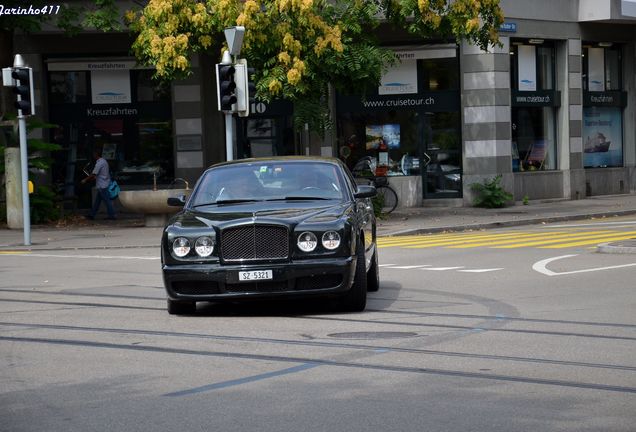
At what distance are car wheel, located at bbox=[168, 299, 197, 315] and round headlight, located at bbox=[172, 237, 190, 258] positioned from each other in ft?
1.91

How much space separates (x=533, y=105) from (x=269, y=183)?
23.4 metres

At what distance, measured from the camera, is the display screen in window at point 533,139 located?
118ft

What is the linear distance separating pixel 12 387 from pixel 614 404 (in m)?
4.04

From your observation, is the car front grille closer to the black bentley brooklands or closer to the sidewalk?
the black bentley brooklands

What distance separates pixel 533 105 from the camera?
3594 cm

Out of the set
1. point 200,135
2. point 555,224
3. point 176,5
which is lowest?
point 555,224

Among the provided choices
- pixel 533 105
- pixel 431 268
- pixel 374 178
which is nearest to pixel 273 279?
pixel 431 268

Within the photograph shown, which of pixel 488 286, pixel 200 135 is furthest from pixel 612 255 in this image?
pixel 200 135

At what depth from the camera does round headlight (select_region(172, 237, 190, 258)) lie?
1238cm

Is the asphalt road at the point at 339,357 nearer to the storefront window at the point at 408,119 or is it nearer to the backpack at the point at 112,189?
the backpack at the point at 112,189

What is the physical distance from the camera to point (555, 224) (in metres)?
28.6

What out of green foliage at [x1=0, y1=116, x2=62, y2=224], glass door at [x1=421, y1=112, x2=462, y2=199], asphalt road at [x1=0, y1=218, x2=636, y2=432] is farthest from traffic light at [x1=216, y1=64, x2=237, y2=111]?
glass door at [x1=421, y1=112, x2=462, y2=199]

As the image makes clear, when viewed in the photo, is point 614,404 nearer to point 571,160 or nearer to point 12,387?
point 12,387

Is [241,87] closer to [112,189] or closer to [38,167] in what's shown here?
[38,167]
